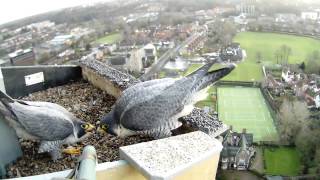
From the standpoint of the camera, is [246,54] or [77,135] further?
[246,54]

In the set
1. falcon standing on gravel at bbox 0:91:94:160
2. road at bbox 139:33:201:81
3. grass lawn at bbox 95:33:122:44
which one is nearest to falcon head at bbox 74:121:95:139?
falcon standing on gravel at bbox 0:91:94:160

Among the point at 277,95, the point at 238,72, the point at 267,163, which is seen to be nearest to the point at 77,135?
the point at 267,163

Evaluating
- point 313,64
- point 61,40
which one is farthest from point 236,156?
point 61,40

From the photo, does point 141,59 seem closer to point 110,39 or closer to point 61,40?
point 110,39

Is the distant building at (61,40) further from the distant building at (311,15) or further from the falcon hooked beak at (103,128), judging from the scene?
the falcon hooked beak at (103,128)

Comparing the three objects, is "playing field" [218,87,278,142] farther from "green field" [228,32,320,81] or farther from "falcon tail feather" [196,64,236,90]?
"falcon tail feather" [196,64,236,90]

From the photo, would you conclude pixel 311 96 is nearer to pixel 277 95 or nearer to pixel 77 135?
pixel 277 95
